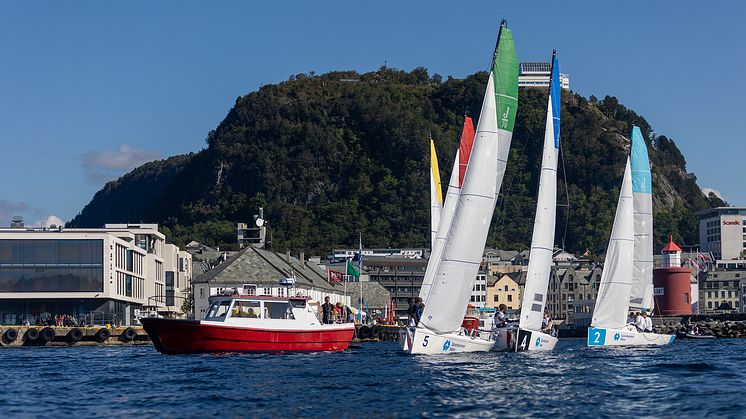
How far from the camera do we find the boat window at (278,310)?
5156 cm

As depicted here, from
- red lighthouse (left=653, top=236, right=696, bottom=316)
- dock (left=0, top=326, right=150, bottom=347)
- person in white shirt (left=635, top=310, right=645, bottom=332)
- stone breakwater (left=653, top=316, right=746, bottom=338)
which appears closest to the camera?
person in white shirt (left=635, top=310, right=645, bottom=332)

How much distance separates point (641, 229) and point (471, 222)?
22439 millimetres

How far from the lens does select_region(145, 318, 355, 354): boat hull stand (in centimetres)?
4984

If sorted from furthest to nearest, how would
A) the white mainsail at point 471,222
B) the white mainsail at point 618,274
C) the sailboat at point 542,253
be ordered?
the white mainsail at point 618,274 → the sailboat at point 542,253 → the white mainsail at point 471,222

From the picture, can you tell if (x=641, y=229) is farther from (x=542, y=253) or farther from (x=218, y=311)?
(x=218, y=311)

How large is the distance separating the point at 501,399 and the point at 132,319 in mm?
92845

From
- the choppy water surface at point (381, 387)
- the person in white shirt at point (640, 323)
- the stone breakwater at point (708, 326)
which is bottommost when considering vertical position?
the stone breakwater at point (708, 326)

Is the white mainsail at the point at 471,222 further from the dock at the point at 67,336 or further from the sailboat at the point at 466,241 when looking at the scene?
the dock at the point at 67,336

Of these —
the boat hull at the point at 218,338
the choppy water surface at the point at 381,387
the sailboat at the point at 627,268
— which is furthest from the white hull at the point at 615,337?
the boat hull at the point at 218,338

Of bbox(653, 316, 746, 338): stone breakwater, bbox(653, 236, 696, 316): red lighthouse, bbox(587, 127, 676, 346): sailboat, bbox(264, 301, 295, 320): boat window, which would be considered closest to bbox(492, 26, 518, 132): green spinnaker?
bbox(264, 301, 295, 320): boat window

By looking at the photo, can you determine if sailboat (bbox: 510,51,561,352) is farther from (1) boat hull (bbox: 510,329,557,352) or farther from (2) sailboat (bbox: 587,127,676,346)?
(2) sailboat (bbox: 587,127,676,346)

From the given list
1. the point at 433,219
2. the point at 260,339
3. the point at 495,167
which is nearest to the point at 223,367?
the point at 260,339

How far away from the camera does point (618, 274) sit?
197ft

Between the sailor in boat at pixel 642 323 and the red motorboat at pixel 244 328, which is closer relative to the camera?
the red motorboat at pixel 244 328
